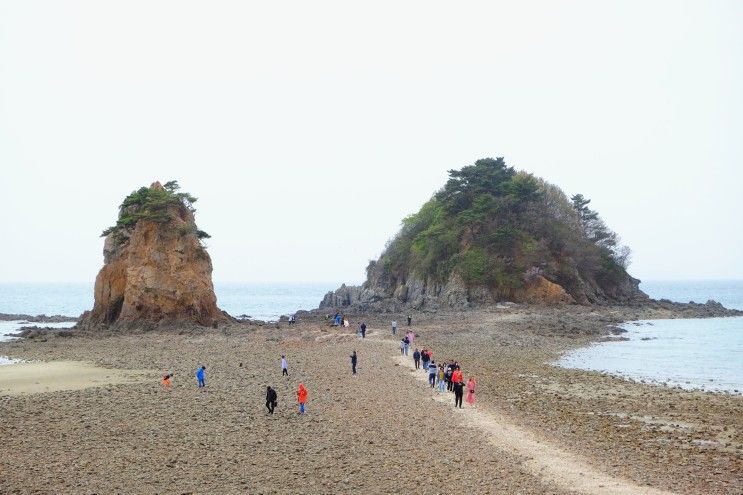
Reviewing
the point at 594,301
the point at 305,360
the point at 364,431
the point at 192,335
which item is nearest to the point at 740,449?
the point at 364,431

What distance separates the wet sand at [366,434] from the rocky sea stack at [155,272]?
22.4m

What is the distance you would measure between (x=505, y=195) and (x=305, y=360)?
5568cm

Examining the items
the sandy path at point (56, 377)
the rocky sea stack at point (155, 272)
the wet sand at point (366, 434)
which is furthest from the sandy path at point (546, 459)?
the rocky sea stack at point (155, 272)

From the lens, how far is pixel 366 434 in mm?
19328

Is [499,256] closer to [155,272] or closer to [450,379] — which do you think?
[155,272]

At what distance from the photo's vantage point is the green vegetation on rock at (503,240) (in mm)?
79812

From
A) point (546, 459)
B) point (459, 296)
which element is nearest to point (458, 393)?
point (546, 459)

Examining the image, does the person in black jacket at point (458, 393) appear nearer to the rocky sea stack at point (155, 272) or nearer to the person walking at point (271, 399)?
the person walking at point (271, 399)

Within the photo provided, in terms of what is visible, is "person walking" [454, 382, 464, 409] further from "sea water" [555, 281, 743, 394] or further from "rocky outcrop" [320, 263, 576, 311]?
"rocky outcrop" [320, 263, 576, 311]

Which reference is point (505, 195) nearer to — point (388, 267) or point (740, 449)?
point (388, 267)

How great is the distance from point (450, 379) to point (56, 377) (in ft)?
67.8

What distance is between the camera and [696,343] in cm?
4925

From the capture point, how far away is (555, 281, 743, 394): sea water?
32.3 m

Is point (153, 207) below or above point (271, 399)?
above
